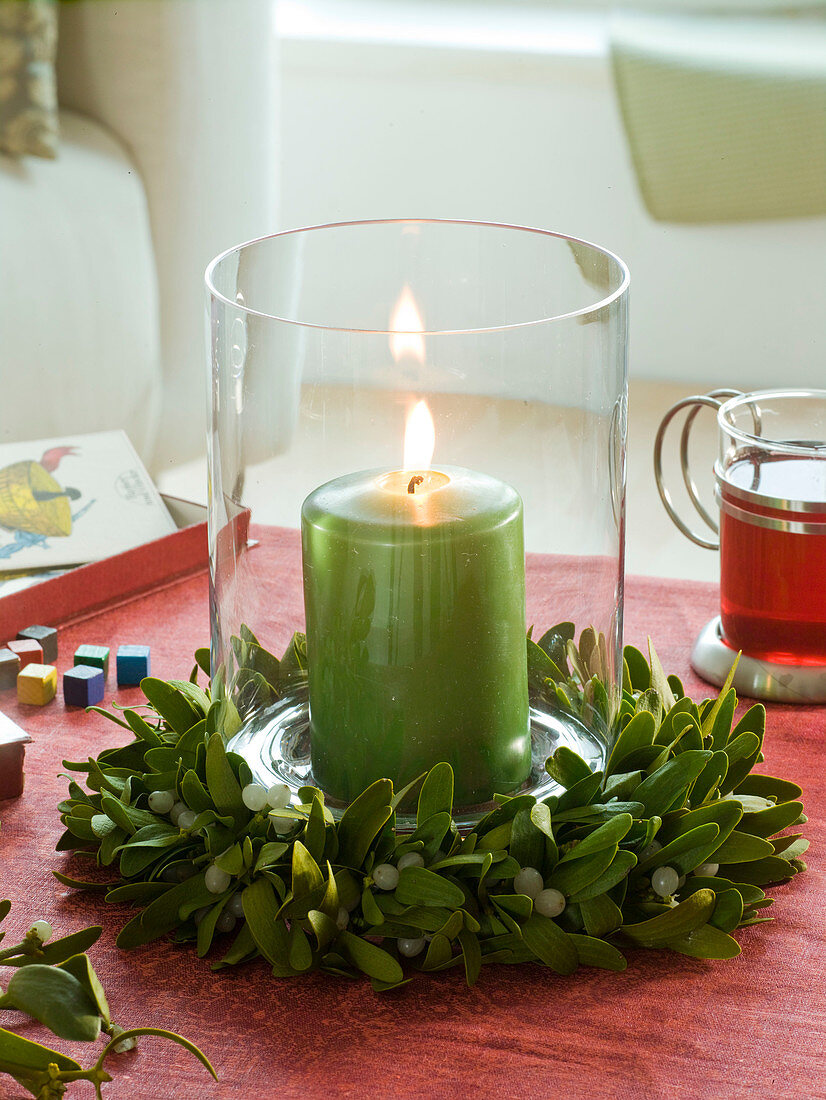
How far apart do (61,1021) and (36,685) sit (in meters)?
0.24

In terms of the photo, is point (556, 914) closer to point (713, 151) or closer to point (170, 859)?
point (170, 859)

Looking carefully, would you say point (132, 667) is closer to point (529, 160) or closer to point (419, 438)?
point (419, 438)

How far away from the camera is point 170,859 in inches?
16.3

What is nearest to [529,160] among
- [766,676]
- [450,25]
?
[450,25]

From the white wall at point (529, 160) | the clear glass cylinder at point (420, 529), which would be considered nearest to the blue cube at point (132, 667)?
the clear glass cylinder at point (420, 529)

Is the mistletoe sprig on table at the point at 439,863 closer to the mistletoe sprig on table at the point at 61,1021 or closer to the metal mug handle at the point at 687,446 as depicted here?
the mistletoe sprig on table at the point at 61,1021

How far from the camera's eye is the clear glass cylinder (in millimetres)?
395

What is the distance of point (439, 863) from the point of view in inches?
15.1

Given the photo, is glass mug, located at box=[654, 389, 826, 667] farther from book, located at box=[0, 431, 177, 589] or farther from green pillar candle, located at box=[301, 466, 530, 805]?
book, located at box=[0, 431, 177, 589]

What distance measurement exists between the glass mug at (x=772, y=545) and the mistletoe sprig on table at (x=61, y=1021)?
1.17 ft

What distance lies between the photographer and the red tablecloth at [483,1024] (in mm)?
343

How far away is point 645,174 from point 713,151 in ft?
0.46

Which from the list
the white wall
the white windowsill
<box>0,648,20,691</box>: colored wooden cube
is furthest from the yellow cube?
the white windowsill

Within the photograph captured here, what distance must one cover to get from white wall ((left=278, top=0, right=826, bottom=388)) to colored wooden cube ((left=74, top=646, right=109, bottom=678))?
223 cm
